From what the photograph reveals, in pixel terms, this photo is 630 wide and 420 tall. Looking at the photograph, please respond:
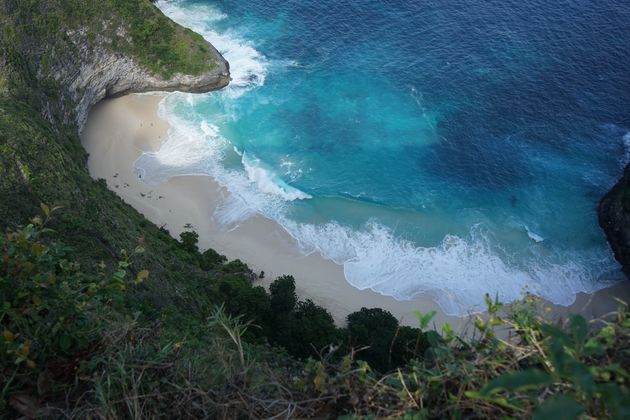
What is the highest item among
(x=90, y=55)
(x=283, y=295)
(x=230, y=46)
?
(x=90, y=55)

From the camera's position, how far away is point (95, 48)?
41.4 metres

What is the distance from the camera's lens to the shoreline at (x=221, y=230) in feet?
106

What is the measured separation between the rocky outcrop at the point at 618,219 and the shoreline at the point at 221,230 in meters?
2.37

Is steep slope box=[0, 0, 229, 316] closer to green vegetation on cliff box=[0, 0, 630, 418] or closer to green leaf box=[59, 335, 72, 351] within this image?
green vegetation on cliff box=[0, 0, 630, 418]

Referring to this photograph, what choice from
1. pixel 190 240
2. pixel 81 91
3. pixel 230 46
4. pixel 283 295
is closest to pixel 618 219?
pixel 283 295

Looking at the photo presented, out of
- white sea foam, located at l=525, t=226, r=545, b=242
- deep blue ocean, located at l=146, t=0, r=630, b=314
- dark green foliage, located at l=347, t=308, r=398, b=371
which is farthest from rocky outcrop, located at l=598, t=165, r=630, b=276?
dark green foliage, located at l=347, t=308, r=398, b=371

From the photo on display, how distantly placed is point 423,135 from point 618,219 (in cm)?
1620

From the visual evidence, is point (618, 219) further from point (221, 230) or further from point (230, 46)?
point (230, 46)

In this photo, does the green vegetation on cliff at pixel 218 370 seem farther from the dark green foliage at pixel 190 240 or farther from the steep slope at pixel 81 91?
the dark green foliage at pixel 190 240

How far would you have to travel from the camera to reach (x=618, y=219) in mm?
37562

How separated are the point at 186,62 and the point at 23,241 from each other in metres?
41.5

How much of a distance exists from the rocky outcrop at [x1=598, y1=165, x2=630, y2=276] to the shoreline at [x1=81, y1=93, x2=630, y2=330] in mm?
2368

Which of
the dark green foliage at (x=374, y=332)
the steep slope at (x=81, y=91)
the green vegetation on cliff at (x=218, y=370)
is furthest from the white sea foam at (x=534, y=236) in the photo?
the green vegetation on cliff at (x=218, y=370)

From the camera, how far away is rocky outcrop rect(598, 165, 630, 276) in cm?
3669
